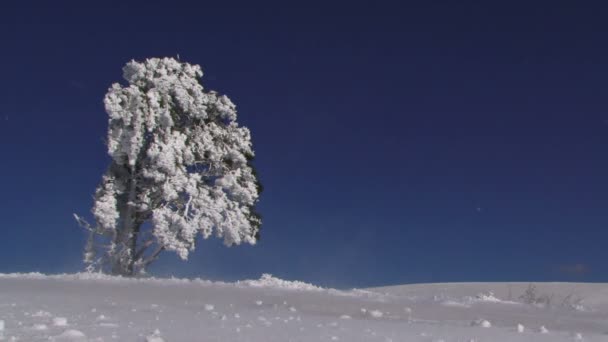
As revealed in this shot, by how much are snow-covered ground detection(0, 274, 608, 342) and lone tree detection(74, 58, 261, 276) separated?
6253 mm

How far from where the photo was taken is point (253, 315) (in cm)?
660

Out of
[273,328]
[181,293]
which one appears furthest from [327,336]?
[181,293]

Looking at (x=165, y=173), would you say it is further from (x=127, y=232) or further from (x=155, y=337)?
(x=155, y=337)

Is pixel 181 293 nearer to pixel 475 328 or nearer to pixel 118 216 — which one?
pixel 475 328

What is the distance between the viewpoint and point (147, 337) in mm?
4688

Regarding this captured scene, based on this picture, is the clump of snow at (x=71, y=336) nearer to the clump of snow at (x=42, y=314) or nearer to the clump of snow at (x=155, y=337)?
the clump of snow at (x=155, y=337)

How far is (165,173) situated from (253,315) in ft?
41.3

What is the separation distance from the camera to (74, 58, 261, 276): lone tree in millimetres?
18266

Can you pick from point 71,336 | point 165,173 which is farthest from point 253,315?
point 165,173

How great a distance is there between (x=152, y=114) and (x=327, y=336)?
1459cm

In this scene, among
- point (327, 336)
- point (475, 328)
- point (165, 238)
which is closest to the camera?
point (327, 336)

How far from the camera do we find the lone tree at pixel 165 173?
59.9ft

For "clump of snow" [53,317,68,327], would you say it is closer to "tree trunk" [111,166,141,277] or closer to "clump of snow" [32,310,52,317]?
"clump of snow" [32,310,52,317]

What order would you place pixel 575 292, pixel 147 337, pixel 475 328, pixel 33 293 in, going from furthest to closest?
pixel 575 292 → pixel 33 293 → pixel 475 328 → pixel 147 337
